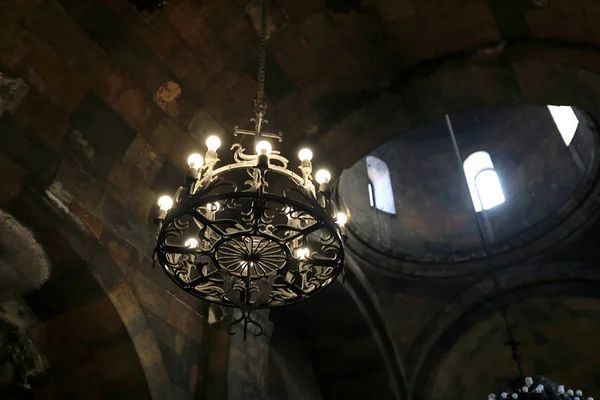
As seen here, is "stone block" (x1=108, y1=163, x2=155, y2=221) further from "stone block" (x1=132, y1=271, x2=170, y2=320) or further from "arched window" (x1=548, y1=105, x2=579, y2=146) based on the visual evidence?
"arched window" (x1=548, y1=105, x2=579, y2=146)

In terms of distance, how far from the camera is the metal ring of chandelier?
3.59 m

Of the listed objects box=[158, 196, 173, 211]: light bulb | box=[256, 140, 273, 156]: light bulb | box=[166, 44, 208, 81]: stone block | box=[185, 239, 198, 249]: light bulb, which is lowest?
box=[185, 239, 198, 249]: light bulb

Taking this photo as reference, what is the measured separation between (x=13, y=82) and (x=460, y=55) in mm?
3924

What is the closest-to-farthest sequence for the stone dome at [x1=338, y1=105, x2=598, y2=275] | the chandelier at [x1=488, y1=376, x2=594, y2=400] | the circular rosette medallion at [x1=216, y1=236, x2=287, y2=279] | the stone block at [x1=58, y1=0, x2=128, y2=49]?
the circular rosette medallion at [x1=216, y1=236, x2=287, y2=279]
the stone block at [x1=58, y1=0, x2=128, y2=49]
the chandelier at [x1=488, y1=376, x2=594, y2=400]
the stone dome at [x1=338, y1=105, x2=598, y2=275]

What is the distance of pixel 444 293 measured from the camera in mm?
9227

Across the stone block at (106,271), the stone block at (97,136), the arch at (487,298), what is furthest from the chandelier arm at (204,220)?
the arch at (487,298)

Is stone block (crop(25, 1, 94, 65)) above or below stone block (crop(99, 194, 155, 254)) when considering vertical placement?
above

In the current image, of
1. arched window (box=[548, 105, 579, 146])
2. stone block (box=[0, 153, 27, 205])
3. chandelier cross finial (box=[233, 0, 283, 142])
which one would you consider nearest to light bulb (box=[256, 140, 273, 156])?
chandelier cross finial (box=[233, 0, 283, 142])

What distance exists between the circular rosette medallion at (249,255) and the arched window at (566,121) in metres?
6.84

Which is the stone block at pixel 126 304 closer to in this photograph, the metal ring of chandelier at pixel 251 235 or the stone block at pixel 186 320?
the stone block at pixel 186 320

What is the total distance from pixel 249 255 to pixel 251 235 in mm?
253

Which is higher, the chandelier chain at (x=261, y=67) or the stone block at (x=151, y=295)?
the chandelier chain at (x=261, y=67)

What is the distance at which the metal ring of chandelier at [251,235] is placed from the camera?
3.59 metres

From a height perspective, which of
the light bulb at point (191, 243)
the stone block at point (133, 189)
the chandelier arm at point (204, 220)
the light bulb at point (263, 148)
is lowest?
the chandelier arm at point (204, 220)
